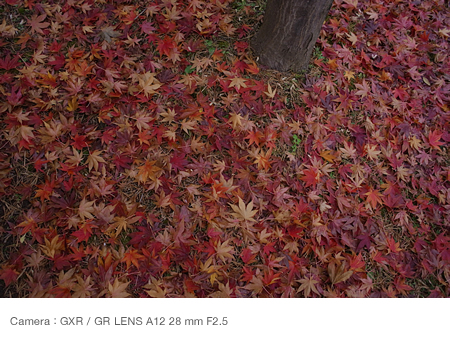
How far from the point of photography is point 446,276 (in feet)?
6.75

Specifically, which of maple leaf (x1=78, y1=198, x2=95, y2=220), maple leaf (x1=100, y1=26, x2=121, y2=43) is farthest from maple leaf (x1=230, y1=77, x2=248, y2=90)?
maple leaf (x1=78, y1=198, x2=95, y2=220)

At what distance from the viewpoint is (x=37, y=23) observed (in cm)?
250

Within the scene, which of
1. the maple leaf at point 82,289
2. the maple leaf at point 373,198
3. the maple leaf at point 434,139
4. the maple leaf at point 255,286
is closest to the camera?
the maple leaf at point 82,289

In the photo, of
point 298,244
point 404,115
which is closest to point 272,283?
point 298,244

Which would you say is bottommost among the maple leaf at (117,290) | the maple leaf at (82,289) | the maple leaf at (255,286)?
the maple leaf at (82,289)

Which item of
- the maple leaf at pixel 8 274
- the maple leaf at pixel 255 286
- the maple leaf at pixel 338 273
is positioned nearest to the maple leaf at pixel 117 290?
the maple leaf at pixel 8 274

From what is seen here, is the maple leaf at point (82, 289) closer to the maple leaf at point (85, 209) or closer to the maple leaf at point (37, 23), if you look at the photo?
the maple leaf at point (85, 209)

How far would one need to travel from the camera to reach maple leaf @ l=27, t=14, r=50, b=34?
97.7 inches

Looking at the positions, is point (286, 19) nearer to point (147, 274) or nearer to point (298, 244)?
point (298, 244)

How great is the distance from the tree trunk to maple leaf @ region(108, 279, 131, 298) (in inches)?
78.0

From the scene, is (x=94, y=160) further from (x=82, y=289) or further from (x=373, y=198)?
(x=373, y=198)

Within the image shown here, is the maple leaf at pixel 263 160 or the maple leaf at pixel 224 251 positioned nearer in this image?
the maple leaf at pixel 224 251

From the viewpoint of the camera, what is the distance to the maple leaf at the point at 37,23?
8.14 ft

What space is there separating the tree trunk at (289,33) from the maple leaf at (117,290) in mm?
1982
